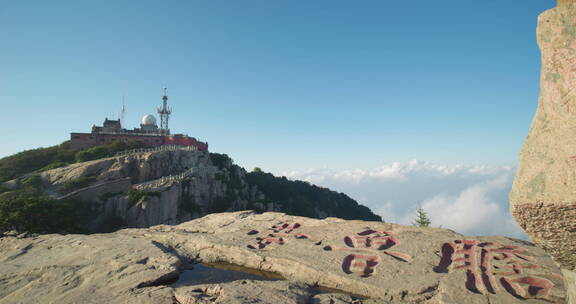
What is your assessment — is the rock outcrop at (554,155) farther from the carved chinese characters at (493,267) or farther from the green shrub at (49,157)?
the green shrub at (49,157)

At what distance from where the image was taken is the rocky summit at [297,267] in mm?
4195

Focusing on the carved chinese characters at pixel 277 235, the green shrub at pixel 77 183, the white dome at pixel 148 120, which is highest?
the white dome at pixel 148 120

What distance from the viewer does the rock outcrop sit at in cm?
220

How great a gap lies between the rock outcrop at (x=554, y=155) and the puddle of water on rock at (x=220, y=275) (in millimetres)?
4495

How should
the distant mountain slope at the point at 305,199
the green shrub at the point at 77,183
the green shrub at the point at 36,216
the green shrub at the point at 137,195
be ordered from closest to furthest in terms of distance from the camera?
the green shrub at the point at 36,216 → the green shrub at the point at 137,195 → the green shrub at the point at 77,183 → the distant mountain slope at the point at 305,199

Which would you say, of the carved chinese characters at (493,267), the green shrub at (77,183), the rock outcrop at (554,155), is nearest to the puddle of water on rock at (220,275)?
the carved chinese characters at (493,267)

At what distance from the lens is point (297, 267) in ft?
18.3

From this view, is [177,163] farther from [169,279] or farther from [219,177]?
[169,279]

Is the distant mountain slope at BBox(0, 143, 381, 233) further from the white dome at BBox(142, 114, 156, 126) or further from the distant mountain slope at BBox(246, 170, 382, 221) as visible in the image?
the white dome at BBox(142, 114, 156, 126)

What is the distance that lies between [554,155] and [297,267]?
15.0 feet

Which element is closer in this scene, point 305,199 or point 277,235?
point 277,235

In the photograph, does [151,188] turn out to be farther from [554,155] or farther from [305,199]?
[305,199]

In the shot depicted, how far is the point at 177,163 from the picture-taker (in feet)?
108

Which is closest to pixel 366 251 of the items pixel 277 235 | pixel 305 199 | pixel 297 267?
pixel 297 267
